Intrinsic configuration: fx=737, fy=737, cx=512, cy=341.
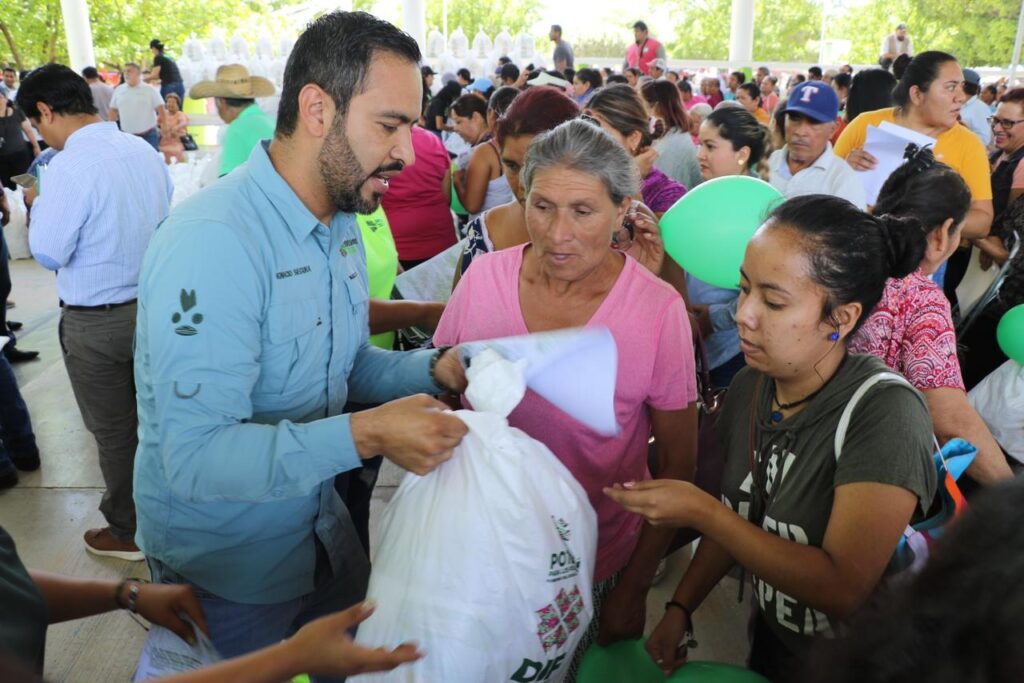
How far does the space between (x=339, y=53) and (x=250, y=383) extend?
0.63 m

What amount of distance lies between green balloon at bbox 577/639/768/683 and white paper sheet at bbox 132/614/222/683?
773mm

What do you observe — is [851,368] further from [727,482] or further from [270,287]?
[270,287]

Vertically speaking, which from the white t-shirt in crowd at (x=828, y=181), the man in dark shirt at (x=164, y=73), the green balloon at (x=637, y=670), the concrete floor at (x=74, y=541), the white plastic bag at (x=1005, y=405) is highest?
the man in dark shirt at (x=164, y=73)

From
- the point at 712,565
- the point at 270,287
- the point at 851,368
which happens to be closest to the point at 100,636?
the point at 270,287

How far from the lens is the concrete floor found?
2.65 meters

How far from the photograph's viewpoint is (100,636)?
274 centimetres

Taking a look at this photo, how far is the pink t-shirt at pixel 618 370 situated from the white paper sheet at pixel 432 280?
905 mm

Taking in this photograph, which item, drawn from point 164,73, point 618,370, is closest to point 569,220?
point 618,370

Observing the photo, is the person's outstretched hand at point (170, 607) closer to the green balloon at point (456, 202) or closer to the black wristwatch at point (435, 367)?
the black wristwatch at point (435, 367)

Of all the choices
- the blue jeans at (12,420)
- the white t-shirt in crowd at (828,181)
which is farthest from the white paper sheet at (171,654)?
the blue jeans at (12,420)

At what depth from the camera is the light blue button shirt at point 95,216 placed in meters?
2.91

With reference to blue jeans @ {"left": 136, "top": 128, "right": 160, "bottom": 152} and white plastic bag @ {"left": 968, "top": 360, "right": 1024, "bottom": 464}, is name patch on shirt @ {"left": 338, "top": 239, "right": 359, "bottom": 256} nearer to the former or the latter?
white plastic bag @ {"left": 968, "top": 360, "right": 1024, "bottom": 464}

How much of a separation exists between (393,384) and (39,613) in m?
0.83

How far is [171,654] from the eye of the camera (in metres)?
1.38
